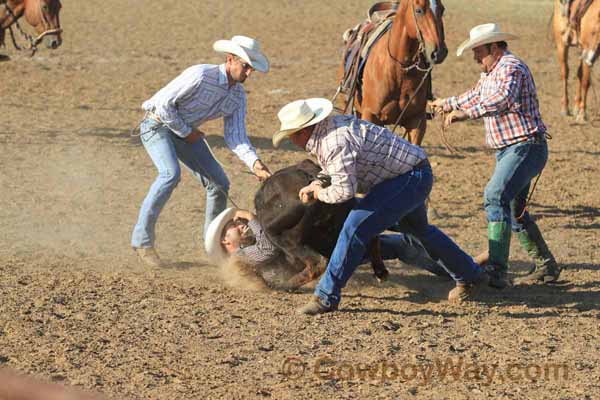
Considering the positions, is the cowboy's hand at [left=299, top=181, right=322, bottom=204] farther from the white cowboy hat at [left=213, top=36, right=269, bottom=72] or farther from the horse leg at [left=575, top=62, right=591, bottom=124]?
the horse leg at [left=575, top=62, right=591, bottom=124]

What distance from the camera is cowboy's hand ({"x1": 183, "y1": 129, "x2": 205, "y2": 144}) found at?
684 cm

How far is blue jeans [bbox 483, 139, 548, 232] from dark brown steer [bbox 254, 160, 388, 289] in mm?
877

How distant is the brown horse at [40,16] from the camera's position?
12.8 metres

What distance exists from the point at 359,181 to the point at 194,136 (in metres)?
1.62

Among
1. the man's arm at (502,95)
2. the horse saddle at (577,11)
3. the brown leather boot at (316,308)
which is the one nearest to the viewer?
the brown leather boot at (316,308)

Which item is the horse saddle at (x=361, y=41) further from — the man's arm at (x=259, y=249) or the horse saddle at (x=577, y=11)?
the horse saddle at (x=577, y=11)

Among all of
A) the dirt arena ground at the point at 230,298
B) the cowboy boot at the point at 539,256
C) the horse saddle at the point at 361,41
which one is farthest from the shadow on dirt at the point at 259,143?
the cowboy boot at the point at 539,256

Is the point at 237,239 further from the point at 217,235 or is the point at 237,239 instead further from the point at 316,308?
the point at 316,308

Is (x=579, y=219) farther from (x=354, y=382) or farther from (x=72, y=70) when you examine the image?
(x=72, y=70)

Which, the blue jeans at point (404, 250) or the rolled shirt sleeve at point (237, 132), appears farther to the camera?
the rolled shirt sleeve at point (237, 132)

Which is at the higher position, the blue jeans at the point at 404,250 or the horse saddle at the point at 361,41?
the horse saddle at the point at 361,41

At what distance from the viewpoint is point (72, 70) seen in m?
15.6

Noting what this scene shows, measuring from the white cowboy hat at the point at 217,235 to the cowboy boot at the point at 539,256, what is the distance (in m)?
2.12

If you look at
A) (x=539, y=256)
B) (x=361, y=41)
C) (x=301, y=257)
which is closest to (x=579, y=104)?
(x=361, y=41)
